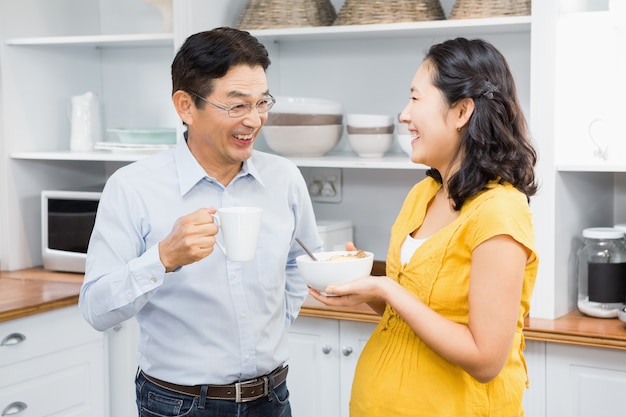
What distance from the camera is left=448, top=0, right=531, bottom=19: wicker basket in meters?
2.52

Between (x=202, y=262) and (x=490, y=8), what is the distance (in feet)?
4.28

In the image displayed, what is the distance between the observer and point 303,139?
283cm

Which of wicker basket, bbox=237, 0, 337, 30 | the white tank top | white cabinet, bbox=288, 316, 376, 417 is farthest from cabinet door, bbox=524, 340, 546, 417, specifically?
wicker basket, bbox=237, 0, 337, 30

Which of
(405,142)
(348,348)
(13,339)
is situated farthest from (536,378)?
(13,339)

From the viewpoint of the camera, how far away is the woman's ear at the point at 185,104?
1.73 metres

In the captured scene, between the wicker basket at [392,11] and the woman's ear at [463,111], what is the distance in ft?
3.91

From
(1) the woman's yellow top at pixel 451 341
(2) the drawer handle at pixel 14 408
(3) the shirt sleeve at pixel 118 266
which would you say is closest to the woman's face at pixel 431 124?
(1) the woman's yellow top at pixel 451 341

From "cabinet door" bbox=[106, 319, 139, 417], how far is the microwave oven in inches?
12.8

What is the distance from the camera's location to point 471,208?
4.95ft

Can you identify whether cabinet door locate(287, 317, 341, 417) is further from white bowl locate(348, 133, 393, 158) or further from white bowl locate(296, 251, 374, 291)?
white bowl locate(296, 251, 374, 291)

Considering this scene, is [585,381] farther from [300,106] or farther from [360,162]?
[300,106]

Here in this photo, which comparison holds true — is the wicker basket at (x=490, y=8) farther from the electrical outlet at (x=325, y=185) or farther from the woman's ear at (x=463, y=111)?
the woman's ear at (x=463, y=111)

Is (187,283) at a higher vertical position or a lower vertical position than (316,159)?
lower

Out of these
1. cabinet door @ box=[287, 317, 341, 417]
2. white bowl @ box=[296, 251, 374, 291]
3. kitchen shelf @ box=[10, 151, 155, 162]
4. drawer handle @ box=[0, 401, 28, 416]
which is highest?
kitchen shelf @ box=[10, 151, 155, 162]
